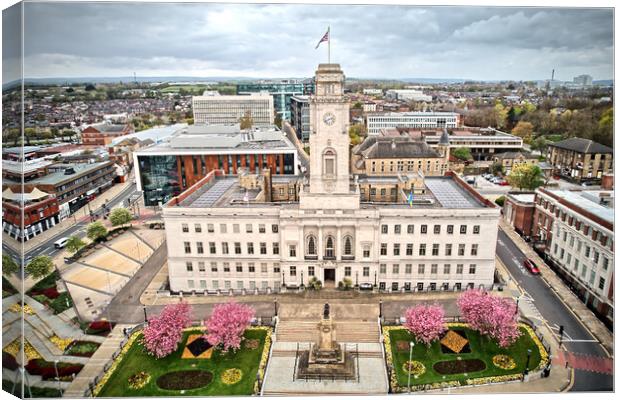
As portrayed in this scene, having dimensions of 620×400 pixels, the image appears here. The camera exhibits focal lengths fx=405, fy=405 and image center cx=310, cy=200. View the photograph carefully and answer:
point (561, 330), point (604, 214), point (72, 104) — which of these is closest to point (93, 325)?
point (561, 330)

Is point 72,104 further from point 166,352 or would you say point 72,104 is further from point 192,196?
point 166,352

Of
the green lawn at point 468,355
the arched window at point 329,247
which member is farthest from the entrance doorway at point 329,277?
the green lawn at point 468,355

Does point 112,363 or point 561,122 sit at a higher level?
point 561,122

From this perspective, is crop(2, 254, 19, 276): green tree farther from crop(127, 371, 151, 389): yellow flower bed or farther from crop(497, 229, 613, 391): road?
crop(497, 229, 613, 391): road

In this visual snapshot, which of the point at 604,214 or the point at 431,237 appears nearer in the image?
Answer: the point at 604,214

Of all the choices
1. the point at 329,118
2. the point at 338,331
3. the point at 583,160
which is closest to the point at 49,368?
the point at 338,331

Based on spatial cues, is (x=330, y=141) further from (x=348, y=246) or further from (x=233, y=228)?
(x=233, y=228)
